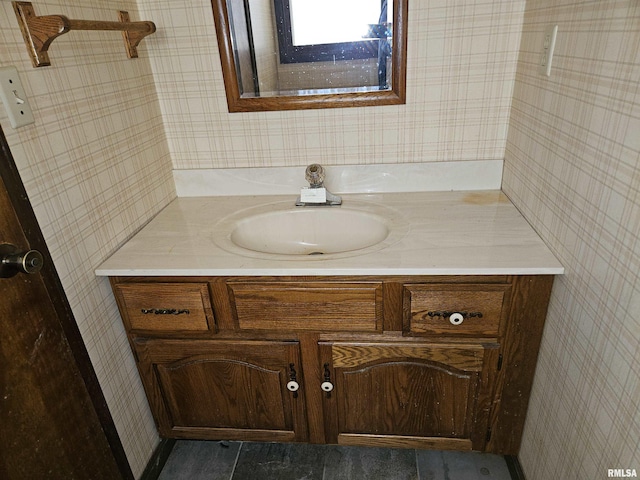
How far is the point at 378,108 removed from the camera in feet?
4.42

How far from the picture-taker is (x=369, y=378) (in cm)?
117

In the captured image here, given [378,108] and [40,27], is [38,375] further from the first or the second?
[378,108]

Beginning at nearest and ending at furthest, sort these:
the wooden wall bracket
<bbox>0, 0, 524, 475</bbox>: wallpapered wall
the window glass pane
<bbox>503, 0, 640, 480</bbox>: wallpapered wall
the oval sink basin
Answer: <bbox>503, 0, 640, 480</bbox>: wallpapered wall
the wooden wall bracket
<bbox>0, 0, 524, 475</bbox>: wallpapered wall
the window glass pane
the oval sink basin

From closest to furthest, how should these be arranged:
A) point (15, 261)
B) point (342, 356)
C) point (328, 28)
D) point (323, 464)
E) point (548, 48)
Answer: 1. point (15, 261)
2. point (548, 48)
3. point (342, 356)
4. point (328, 28)
5. point (323, 464)

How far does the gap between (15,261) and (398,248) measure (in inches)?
31.6

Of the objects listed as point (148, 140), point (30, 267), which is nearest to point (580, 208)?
point (30, 267)

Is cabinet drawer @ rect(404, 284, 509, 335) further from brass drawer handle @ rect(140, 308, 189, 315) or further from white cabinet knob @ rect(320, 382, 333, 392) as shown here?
brass drawer handle @ rect(140, 308, 189, 315)

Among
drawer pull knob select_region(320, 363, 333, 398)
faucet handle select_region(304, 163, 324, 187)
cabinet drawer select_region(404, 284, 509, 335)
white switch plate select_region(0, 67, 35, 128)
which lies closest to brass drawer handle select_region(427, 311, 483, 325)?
cabinet drawer select_region(404, 284, 509, 335)

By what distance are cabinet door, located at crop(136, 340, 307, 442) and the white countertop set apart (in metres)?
0.24

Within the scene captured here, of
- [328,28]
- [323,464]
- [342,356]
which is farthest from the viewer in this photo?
[323,464]

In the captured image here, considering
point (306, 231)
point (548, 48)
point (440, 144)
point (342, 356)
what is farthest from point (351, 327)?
point (548, 48)

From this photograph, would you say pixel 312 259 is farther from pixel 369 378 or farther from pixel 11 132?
pixel 11 132

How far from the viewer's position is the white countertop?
987mm

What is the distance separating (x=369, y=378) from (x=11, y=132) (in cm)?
100
